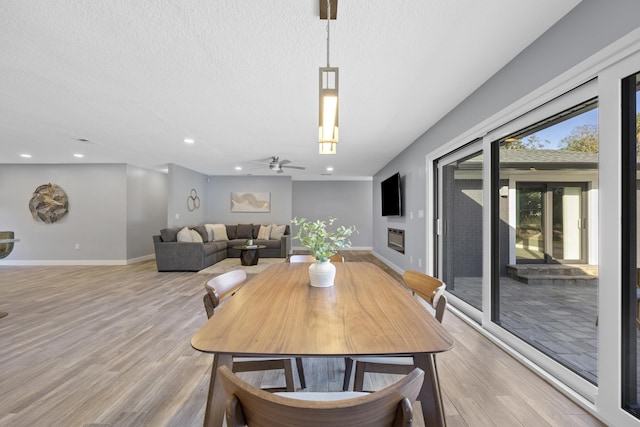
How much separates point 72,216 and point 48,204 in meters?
0.55

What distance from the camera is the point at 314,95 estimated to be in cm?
277

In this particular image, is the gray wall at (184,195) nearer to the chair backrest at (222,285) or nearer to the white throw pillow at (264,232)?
the white throw pillow at (264,232)

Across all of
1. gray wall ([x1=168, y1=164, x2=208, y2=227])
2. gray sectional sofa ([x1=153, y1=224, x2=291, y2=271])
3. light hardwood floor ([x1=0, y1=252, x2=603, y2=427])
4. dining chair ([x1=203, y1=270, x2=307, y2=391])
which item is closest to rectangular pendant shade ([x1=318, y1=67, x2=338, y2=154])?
dining chair ([x1=203, y1=270, x2=307, y2=391])

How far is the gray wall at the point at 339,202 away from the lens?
939 cm

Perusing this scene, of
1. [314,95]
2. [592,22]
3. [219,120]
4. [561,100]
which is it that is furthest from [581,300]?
[219,120]

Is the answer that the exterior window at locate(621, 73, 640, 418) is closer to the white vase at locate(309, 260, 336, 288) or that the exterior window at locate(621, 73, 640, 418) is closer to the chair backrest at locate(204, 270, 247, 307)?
the white vase at locate(309, 260, 336, 288)

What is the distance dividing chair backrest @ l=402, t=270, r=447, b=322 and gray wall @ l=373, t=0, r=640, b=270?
1530mm

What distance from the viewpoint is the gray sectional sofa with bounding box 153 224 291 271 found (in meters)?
5.52

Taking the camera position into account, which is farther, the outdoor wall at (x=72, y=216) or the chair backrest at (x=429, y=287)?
the outdoor wall at (x=72, y=216)

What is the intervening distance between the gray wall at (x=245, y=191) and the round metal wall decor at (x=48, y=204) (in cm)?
321

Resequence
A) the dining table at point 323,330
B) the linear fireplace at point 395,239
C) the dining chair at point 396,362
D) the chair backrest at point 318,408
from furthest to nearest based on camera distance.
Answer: the linear fireplace at point 395,239, the dining chair at point 396,362, the dining table at point 323,330, the chair backrest at point 318,408

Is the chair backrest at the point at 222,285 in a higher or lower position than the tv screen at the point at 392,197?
lower

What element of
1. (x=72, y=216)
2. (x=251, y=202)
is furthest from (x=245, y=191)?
(x=72, y=216)

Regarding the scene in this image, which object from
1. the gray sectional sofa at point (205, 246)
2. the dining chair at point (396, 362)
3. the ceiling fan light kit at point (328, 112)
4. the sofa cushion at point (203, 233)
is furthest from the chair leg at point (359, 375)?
the sofa cushion at point (203, 233)
